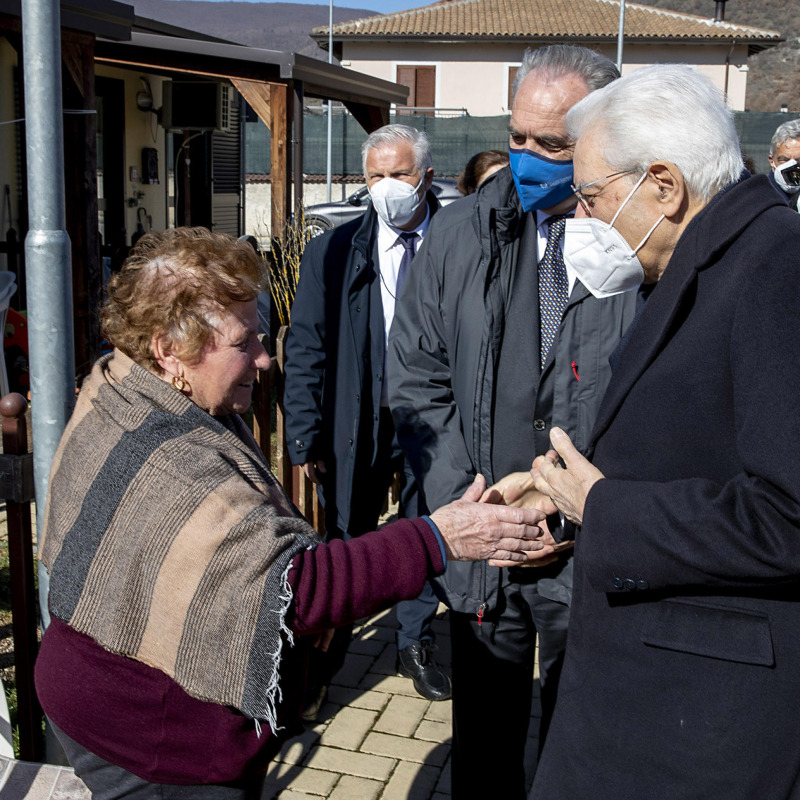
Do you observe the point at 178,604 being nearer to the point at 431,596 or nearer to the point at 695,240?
the point at 695,240

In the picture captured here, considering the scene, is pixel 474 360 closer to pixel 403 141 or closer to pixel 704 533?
pixel 704 533

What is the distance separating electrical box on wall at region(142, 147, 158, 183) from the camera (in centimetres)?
1462

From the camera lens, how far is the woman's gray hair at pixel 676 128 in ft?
5.67

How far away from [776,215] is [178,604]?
1304 mm

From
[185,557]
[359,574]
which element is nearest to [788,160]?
[359,574]

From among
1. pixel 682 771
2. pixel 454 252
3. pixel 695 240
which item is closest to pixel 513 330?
pixel 454 252

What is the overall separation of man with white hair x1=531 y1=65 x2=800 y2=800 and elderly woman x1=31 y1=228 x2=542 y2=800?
40cm

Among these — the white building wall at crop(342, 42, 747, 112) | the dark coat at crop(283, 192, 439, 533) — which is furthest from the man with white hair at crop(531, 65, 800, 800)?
the white building wall at crop(342, 42, 747, 112)

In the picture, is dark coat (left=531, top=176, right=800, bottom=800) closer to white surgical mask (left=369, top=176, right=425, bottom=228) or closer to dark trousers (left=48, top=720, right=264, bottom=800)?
dark trousers (left=48, top=720, right=264, bottom=800)

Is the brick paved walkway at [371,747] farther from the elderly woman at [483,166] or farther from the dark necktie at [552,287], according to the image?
the elderly woman at [483,166]

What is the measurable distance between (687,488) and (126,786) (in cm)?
132

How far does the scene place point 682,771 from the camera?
172 cm

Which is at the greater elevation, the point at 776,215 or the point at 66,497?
the point at 776,215

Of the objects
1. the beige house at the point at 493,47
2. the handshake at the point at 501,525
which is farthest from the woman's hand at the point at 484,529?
the beige house at the point at 493,47
